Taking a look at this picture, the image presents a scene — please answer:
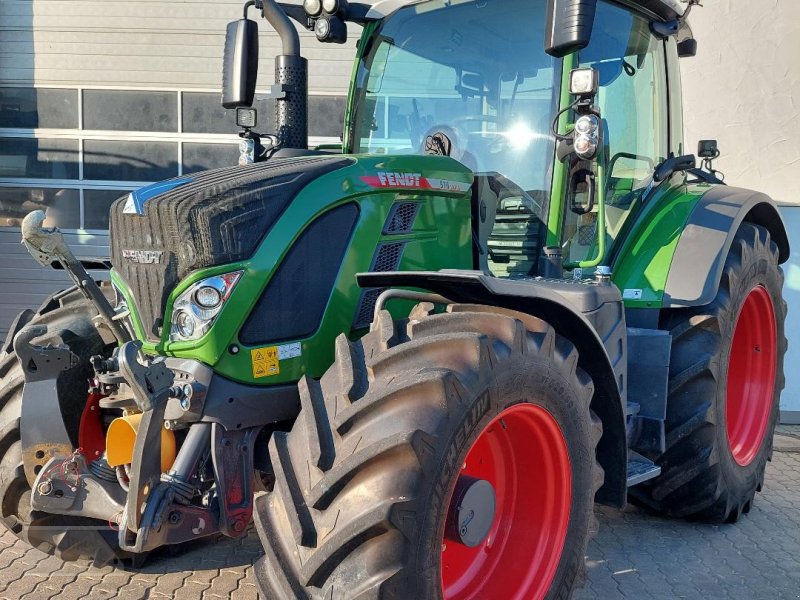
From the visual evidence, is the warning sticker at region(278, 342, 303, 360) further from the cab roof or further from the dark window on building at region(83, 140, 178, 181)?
the dark window on building at region(83, 140, 178, 181)

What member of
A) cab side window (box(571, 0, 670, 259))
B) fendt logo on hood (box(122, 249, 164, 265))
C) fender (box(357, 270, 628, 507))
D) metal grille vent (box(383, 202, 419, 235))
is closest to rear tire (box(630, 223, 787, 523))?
cab side window (box(571, 0, 670, 259))

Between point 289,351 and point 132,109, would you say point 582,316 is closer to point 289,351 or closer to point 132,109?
point 289,351

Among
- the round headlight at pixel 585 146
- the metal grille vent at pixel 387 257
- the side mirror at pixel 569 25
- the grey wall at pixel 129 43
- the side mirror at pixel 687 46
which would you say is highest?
the grey wall at pixel 129 43

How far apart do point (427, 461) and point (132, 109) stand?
24.4 feet

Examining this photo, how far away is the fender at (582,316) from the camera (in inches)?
97.8

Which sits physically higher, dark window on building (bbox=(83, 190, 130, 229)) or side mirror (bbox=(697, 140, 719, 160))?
side mirror (bbox=(697, 140, 719, 160))

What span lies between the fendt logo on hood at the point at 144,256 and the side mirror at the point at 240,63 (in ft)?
3.11

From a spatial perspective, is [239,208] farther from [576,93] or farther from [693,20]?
[693,20]

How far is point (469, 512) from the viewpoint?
93.9 inches

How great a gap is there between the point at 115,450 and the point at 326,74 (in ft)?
21.5

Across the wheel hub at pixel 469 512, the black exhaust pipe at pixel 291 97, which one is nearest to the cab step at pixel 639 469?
the wheel hub at pixel 469 512

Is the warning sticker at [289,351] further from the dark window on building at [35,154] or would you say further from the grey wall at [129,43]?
Result: the dark window on building at [35,154]

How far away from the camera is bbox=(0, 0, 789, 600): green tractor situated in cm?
217

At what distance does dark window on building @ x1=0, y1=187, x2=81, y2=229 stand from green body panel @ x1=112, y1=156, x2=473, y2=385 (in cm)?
640
